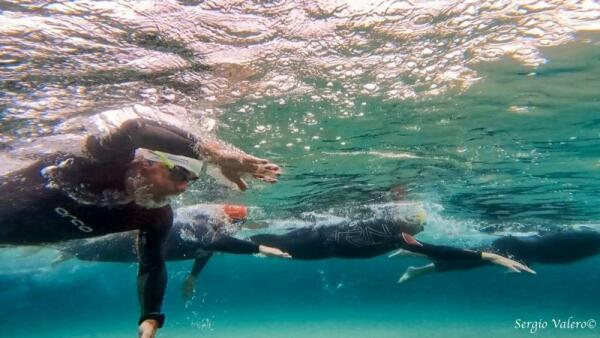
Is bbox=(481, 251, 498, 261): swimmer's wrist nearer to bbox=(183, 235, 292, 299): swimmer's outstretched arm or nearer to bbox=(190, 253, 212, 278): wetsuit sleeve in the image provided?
bbox=(183, 235, 292, 299): swimmer's outstretched arm

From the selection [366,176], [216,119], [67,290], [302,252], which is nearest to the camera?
[216,119]

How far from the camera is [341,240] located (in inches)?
582

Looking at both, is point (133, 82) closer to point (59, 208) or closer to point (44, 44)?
point (44, 44)

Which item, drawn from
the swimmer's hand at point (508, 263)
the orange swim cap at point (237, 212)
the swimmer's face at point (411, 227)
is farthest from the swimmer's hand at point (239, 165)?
the swimmer's face at point (411, 227)

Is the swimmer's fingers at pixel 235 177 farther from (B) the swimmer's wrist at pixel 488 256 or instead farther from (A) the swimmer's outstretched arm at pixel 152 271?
(B) the swimmer's wrist at pixel 488 256

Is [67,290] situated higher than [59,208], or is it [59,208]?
[59,208]

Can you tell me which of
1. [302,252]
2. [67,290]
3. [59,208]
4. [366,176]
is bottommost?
[67,290]

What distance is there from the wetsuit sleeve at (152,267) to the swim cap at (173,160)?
5.90 feet

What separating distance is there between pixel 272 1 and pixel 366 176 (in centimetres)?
1151

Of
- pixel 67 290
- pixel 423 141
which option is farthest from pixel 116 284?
pixel 423 141

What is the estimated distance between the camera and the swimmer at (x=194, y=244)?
11.7 m

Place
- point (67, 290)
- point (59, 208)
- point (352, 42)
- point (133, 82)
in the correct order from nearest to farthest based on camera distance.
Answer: point (59, 208) → point (352, 42) → point (133, 82) → point (67, 290)

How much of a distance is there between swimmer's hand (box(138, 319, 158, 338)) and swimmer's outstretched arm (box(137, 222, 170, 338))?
0.13 m

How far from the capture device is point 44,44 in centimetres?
621
